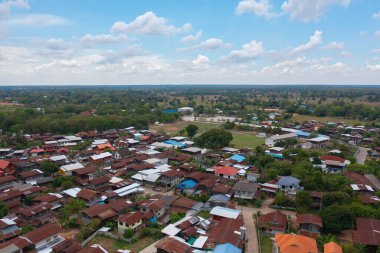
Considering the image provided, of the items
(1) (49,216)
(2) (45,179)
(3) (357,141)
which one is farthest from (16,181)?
(3) (357,141)

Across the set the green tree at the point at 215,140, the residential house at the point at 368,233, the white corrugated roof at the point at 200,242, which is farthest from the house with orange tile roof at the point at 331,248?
the green tree at the point at 215,140

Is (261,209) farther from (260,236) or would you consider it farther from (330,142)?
(330,142)

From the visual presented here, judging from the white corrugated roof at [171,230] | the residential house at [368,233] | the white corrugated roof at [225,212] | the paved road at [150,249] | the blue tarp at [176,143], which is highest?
the residential house at [368,233]

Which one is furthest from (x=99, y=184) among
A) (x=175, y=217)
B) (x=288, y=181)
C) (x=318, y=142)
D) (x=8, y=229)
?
(x=318, y=142)

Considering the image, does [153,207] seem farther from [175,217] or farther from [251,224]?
[251,224]

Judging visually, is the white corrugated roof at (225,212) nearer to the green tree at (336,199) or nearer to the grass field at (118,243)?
the grass field at (118,243)
